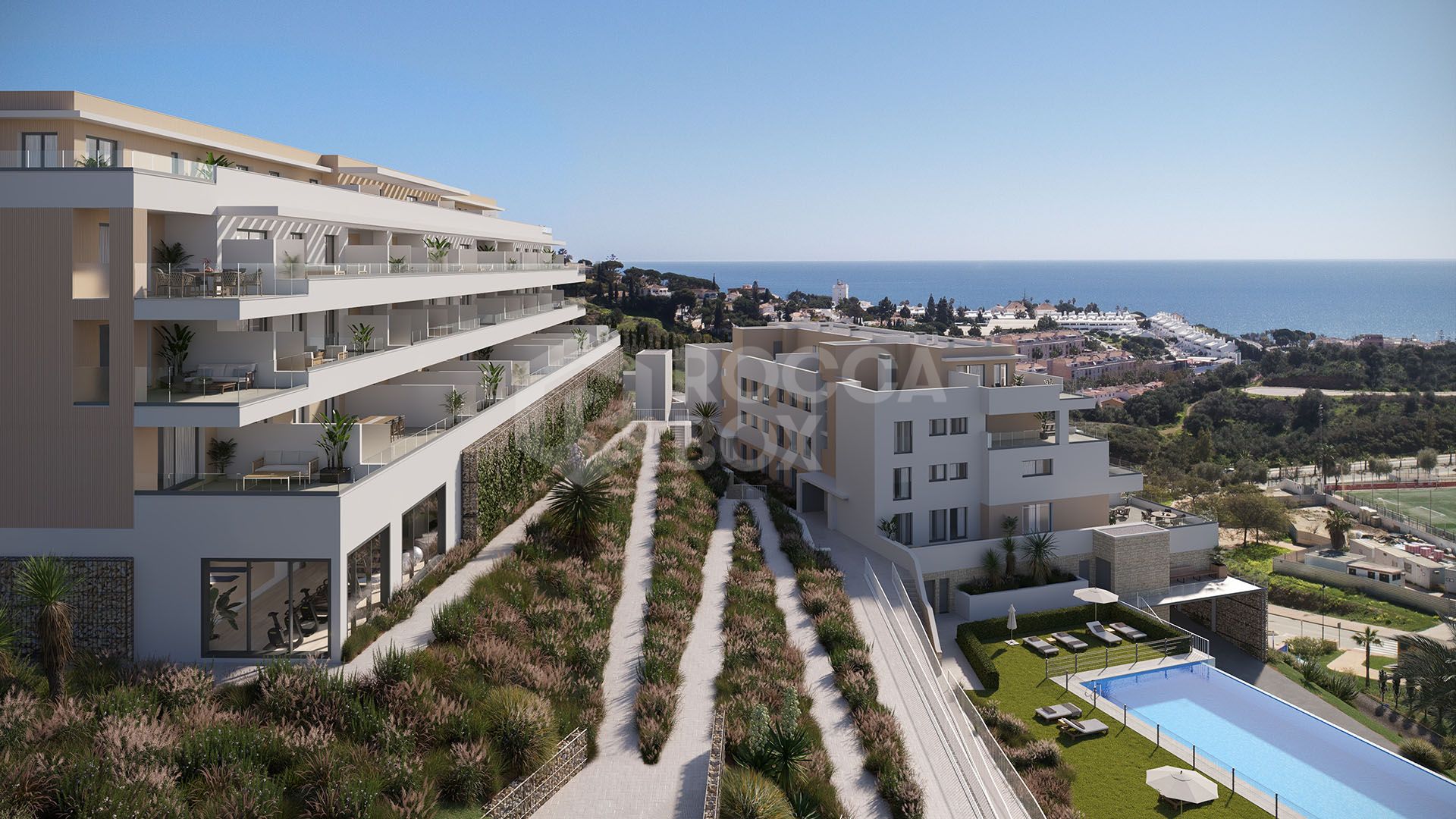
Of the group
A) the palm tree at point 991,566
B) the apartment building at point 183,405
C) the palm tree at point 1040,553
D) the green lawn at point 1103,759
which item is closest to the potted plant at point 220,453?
the apartment building at point 183,405

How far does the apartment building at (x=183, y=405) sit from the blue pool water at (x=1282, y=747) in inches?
846

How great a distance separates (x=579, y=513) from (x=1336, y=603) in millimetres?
45199

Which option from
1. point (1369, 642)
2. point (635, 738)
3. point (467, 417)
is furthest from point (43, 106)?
point (1369, 642)

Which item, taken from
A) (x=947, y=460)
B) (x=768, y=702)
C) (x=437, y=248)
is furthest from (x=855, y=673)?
(x=437, y=248)

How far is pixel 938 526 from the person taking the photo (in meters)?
33.4

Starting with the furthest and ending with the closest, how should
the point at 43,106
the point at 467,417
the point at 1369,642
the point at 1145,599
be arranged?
the point at 1369,642 → the point at 1145,599 → the point at 467,417 → the point at 43,106

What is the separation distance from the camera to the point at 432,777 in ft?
42.3

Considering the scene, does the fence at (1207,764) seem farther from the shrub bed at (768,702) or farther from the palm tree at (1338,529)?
the palm tree at (1338,529)

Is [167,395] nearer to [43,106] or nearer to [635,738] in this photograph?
[43,106]

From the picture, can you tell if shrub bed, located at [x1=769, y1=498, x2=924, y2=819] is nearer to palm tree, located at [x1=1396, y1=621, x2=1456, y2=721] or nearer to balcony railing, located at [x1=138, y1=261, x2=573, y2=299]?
balcony railing, located at [x1=138, y1=261, x2=573, y2=299]

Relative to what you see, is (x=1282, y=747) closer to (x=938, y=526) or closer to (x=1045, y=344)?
(x=938, y=526)

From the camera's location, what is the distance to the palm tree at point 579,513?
24047mm

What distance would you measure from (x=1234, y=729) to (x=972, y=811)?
1386 centimetres

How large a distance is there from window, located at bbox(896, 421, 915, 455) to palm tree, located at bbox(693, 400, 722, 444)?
45.3 ft
